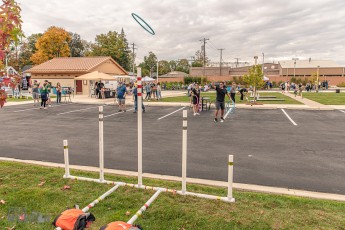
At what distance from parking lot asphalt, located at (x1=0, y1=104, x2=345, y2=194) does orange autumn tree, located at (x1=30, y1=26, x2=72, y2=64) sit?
51168mm

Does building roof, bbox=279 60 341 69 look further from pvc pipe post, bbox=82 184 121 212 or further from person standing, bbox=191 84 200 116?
pvc pipe post, bbox=82 184 121 212

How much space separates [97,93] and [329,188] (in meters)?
25.9

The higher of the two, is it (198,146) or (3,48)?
(3,48)

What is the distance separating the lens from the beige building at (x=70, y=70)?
36.1 metres

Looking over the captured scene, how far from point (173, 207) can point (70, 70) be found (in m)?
35.5

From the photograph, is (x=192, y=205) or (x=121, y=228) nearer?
(x=121, y=228)

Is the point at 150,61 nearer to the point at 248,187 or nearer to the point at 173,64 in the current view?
the point at 173,64

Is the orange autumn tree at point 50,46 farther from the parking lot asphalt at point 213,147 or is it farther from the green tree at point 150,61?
the parking lot asphalt at point 213,147

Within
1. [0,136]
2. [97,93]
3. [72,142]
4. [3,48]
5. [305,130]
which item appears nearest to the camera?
[3,48]

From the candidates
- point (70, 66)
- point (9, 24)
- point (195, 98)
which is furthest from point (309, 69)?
point (9, 24)

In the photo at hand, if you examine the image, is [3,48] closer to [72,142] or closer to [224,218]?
[224,218]

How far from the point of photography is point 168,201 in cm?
468

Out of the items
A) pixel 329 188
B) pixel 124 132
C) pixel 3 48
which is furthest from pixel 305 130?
pixel 3 48

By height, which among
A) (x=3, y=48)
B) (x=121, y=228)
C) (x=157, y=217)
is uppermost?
(x=3, y=48)
